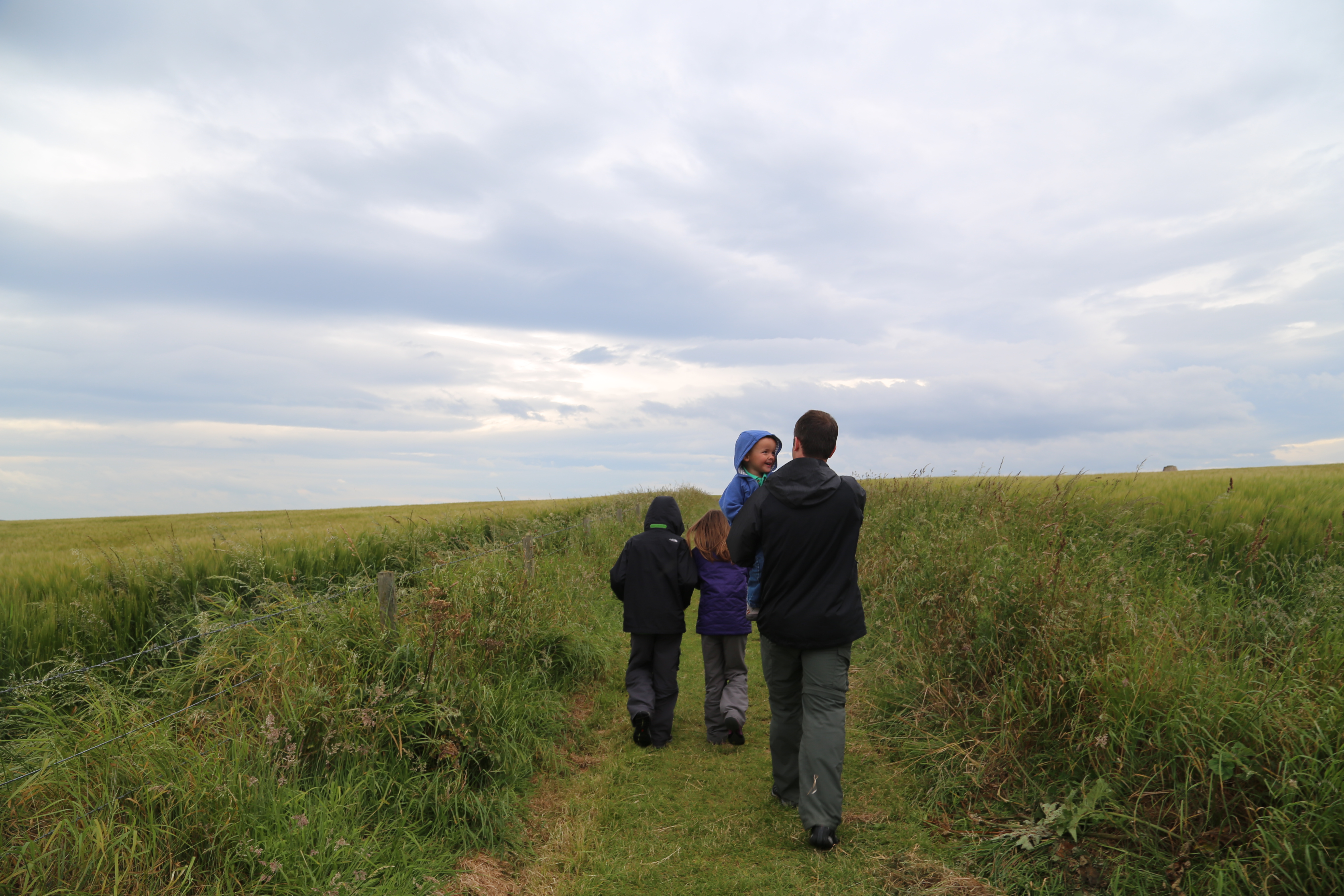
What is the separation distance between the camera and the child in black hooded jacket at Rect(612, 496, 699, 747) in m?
5.86

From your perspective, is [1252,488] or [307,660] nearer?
[307,660]

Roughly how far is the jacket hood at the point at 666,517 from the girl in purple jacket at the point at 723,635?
14.6 inches

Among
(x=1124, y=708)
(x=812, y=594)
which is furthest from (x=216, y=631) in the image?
(x=1124, y=708)

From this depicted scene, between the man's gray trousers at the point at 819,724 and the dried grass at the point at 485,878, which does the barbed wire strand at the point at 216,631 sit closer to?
the dried grass at the point at 485,878

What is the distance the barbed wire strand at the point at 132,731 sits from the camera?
3160mm

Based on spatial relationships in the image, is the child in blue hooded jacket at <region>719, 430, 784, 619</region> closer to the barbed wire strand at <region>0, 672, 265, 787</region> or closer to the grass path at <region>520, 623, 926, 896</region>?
the grass path at <region>520, 623, 926, 896</region>

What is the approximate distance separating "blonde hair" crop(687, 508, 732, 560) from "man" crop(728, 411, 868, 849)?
1495 mm

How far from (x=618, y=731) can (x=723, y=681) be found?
1.13 m

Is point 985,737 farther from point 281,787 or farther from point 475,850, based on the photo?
point 281,787

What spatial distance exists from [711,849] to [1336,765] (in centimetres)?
327

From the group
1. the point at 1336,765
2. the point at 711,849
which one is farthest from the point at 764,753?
the point at 1336,765

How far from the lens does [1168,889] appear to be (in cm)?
335

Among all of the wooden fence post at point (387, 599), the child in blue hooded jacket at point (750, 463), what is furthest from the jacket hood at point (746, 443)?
the wooden fence post at point (387, 599)

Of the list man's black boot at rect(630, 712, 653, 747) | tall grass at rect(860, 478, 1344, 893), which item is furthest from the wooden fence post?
tall grass at rect(860, 478, 1344, 893)
